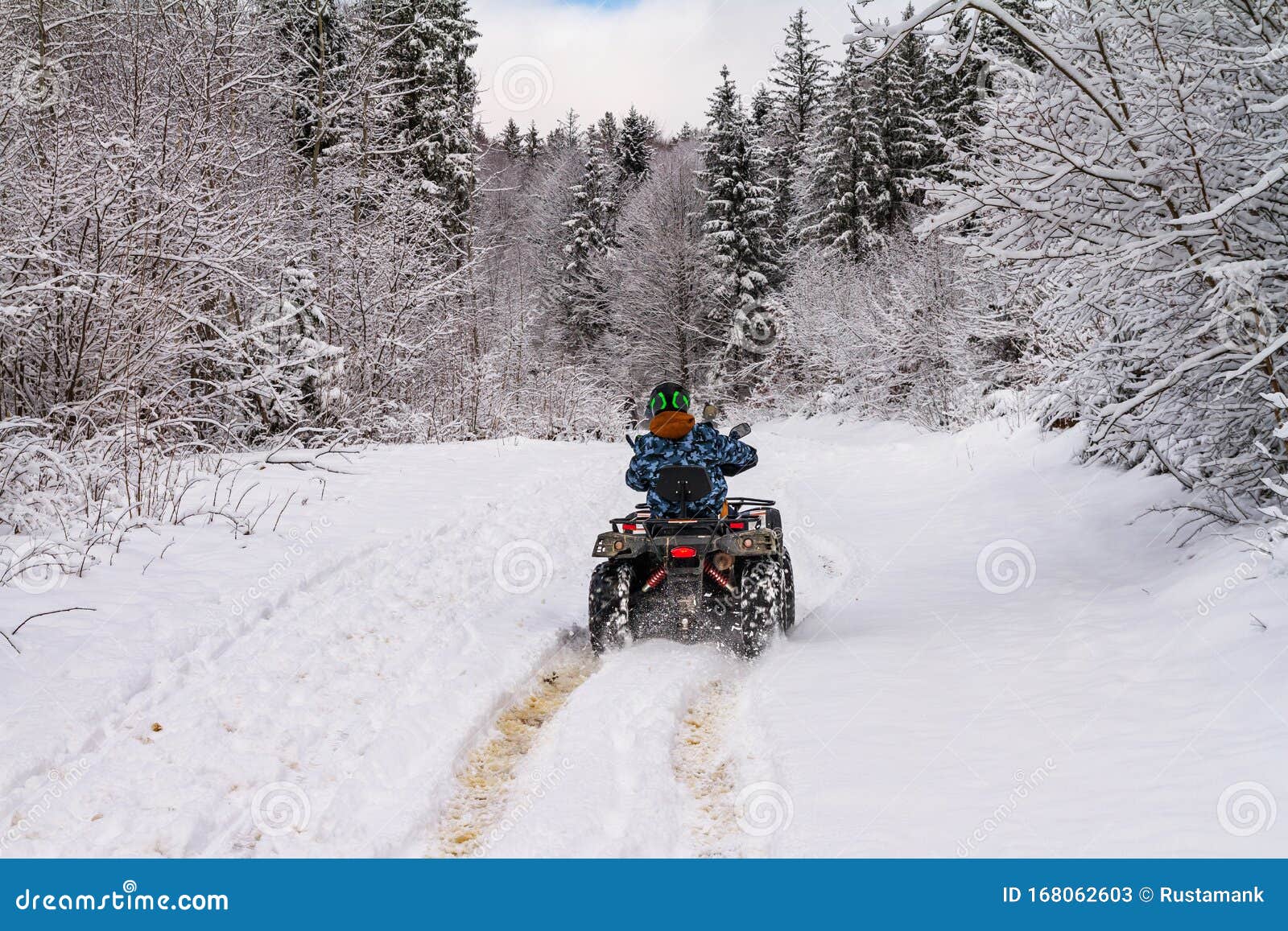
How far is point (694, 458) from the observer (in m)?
5.94

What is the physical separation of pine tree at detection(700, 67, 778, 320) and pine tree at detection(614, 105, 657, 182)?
11800 millimetres

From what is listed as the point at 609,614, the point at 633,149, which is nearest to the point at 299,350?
the point at 609,614

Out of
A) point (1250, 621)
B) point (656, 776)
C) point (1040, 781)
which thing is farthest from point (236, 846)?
point (1250, 621)

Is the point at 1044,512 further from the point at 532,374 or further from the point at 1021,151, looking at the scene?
the point at 532,374

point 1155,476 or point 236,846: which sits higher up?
point 1155,476

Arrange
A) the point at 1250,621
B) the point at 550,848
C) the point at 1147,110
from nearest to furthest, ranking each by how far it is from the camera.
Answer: the point at 550,848 → the point at 1250,621 → the point at 1147,110

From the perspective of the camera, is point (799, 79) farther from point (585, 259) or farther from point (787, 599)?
point (787, 599)

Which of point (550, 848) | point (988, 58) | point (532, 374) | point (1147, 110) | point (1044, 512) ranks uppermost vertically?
point (532, 374)

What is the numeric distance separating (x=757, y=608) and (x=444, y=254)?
15457 mm

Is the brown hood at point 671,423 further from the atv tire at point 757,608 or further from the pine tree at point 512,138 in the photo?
the pine tree at point 512,138

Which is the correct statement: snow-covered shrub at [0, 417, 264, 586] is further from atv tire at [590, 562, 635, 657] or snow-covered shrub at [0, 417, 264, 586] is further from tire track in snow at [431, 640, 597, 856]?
atv tire at [590, 562, 635, 657]

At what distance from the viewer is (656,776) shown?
344cm

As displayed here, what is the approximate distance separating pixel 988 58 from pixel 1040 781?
13.7ft

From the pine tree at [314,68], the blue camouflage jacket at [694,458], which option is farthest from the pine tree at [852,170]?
the blue camouflage jacket at [694,458]
